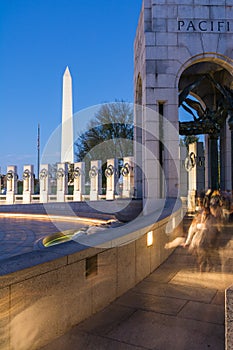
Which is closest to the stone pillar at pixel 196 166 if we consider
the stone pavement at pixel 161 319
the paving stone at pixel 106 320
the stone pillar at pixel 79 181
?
the stone pavement at pixel 161 319

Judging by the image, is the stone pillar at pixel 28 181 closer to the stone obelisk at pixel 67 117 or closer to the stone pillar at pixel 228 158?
the stone obelisk at pixel 67 117

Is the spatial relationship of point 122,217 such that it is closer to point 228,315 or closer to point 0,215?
point 228,315

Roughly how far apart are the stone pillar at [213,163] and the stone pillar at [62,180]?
14.8 metres

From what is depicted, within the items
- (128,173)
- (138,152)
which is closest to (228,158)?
(138,152)

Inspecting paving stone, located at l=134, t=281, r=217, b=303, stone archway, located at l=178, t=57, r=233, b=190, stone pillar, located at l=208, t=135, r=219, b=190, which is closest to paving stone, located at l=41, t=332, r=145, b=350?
paving stone, located at l=134, t=281, r=217, b=303

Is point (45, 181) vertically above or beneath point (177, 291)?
above

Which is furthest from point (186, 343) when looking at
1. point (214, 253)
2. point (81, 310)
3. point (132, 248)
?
point (214, 253)

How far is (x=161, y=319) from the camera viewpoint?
3799mm

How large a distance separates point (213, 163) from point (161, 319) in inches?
458

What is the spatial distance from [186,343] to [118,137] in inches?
1475

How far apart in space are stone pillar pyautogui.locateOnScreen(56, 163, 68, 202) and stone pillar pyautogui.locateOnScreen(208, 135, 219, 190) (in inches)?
581

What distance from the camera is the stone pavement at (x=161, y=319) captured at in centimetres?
323

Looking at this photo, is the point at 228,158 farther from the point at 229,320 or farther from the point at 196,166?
the point at 229,320

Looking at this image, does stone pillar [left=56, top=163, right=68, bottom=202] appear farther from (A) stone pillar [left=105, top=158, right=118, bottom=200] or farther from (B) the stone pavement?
(B) the stone pavement
